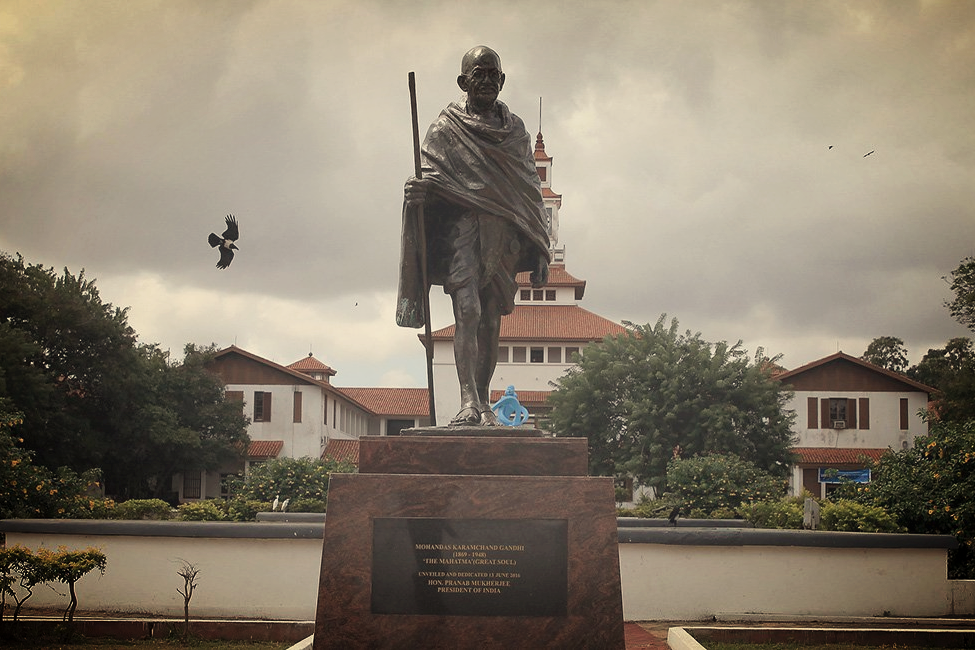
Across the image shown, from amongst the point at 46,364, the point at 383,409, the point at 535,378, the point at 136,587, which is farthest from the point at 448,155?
the point at 383,409

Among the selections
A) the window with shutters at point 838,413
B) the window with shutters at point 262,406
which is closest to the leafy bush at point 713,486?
the window with shutters at point 838,413

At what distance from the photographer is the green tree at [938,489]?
1235 cm

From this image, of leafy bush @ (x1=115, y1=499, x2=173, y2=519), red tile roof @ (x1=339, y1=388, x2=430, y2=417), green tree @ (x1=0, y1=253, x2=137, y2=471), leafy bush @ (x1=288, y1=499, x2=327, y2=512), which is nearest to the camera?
leafy bush @ (x1=115, y1=499, x2=173, y2=519)

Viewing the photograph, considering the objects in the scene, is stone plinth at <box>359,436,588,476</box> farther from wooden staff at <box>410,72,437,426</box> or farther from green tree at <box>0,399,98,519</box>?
green tree at <box>0,399,98,519</box>

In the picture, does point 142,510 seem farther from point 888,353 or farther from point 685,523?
point 888,353

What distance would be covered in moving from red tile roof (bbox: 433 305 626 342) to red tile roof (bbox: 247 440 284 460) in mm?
8946

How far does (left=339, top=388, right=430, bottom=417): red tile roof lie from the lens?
175 feet

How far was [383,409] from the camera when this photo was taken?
179 ft

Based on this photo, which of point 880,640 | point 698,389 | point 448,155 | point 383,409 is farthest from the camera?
point 383,409

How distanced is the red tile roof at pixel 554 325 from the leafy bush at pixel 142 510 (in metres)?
31.5

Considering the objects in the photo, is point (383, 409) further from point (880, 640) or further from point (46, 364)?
point (880, 640)

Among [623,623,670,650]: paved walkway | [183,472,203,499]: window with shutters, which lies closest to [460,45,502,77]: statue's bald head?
[623,623,670,650]: paved walkway

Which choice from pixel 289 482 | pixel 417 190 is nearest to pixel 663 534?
pixel 417 190

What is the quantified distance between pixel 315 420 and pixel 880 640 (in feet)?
124
